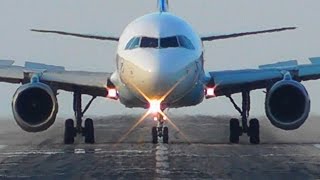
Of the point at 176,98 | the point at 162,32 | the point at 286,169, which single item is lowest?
the point at 286,169

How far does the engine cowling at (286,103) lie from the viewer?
2655 centimetres

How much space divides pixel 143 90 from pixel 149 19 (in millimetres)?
2438

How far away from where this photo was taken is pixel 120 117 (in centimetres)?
5409

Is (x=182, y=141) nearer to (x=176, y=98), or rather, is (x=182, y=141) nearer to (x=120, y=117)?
(x=176, y=98)

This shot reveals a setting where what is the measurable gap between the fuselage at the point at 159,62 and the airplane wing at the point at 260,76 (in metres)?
1.49

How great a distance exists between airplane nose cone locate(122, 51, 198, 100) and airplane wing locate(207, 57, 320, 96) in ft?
12.3

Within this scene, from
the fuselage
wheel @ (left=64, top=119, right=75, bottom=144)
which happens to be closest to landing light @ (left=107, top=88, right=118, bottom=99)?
the fuselage

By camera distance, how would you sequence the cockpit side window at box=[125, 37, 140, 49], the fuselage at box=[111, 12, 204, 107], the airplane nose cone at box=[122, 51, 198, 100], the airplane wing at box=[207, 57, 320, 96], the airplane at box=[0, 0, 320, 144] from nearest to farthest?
the airplane nose cone at box=[122, 51, 198, 100]
the fuselage at box=[111, 12, 204, 107]
the airplane at box=[0, 0, 320, 144]
the cockpit side window at box=[125, 37, 140, 49]
the airplane wing at box=[207, 57, 320, 96]

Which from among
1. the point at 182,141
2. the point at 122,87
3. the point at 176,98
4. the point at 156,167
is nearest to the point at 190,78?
the point at 176,98

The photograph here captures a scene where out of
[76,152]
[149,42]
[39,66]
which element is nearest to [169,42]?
[149,42]

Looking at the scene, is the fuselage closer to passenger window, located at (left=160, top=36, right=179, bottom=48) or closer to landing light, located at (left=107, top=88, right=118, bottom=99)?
passenger window, located at (left=160, top=36, right=179, bottom=48)

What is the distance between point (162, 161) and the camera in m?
23.3

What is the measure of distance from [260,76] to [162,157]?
230 inches

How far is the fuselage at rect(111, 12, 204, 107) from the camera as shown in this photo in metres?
24.5
